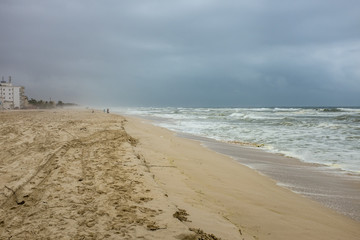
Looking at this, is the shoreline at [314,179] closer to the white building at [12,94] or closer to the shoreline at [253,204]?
the shoreline at [253,204]

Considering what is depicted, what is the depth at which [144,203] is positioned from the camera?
3.09 metres

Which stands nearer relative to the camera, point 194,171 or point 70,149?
point 194,171

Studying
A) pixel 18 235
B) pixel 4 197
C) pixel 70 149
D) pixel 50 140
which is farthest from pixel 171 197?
pixel 50 140

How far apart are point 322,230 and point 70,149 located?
569cm

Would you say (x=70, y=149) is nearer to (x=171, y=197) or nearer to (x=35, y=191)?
(x=35, y=191)

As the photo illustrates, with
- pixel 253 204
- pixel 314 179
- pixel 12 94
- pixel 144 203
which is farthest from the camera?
pixel 12 94

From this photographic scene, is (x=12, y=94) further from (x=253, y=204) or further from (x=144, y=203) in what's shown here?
Answer: (x=253, y=204)

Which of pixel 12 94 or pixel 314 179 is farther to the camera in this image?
pixel 12 94

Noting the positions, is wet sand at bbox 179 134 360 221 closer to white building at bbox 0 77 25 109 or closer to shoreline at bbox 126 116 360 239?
shoreline at bbox 126 116 360 239

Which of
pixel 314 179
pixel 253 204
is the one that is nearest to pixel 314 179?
pixel 314 179

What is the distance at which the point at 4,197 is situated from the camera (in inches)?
134

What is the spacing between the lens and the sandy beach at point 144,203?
2.48 meters

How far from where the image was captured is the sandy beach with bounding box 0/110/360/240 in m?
2.48

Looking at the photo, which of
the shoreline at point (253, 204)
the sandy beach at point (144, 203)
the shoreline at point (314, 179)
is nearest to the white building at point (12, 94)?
the sandy beach at point (144, 203)
